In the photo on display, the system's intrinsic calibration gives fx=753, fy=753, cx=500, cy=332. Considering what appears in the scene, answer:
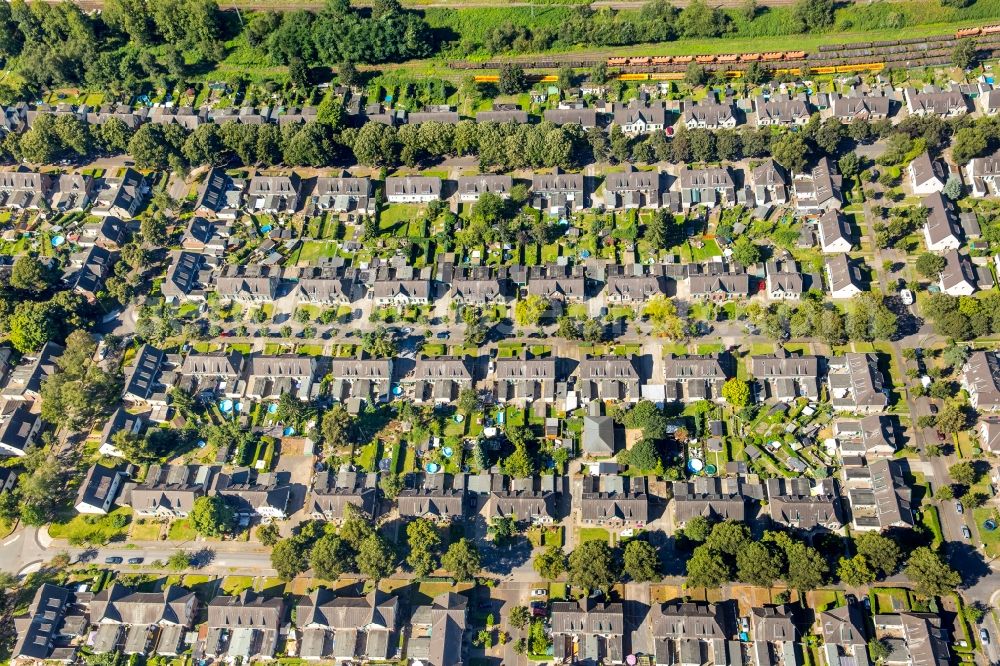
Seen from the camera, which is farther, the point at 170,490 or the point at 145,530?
the point at 145,530

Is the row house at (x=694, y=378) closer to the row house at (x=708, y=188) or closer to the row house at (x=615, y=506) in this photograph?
the row house at (x=615, y=506)

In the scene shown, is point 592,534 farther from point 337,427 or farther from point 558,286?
point 558,286

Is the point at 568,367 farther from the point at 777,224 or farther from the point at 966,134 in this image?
the point at 966,134

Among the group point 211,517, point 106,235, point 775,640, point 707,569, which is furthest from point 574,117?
point 775,640

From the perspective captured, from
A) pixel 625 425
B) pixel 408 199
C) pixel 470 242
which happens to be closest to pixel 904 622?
pixel 625 425

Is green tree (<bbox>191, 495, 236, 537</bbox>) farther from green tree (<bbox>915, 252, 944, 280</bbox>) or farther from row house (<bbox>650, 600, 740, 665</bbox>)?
green tree (<bbox>915, 252, 944, 280</bbox>)

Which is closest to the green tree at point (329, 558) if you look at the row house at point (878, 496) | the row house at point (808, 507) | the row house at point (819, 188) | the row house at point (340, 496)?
the row house at point (340, 496)

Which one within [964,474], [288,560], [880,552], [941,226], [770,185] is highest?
[770,185]
